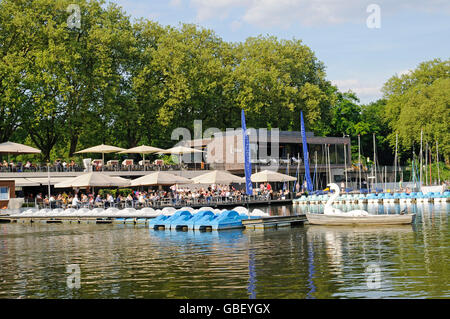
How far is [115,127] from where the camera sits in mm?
67938

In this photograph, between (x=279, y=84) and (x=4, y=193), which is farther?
(x=279, y=84)

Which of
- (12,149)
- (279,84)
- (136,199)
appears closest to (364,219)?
(136,199)

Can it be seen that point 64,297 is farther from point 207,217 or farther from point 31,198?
point 31,198

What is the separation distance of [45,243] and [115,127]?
133 feet

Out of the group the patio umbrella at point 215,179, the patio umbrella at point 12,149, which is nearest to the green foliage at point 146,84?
the patio umbrella at point 12,149

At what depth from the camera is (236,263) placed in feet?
65.7

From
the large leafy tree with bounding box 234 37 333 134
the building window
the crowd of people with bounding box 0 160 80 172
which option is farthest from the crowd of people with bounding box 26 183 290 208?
the large leafy tree with bounding box 234 37 333 134

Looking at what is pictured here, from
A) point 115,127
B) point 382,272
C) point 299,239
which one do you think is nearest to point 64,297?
point 382,272

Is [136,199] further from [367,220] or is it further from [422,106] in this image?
[422,106]

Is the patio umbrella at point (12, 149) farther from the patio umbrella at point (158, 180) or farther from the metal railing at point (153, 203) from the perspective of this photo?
the patio umbrella at point (158, 180)

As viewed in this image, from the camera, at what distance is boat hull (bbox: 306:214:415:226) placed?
31266mm

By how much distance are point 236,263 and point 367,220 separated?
1386 cm

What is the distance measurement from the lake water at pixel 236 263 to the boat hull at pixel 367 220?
2.32 feet

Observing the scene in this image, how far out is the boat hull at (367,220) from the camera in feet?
103
